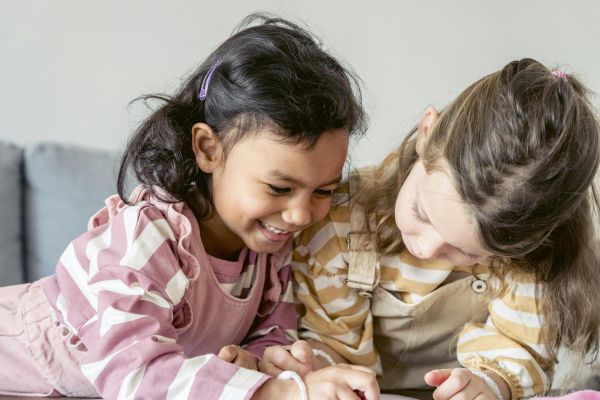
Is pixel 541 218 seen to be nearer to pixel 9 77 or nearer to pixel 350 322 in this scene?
pixel 350 322

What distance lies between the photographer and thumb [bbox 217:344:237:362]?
915 mm

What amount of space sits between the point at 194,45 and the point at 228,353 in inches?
31.2

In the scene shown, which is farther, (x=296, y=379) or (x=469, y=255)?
(x=469, y=255)

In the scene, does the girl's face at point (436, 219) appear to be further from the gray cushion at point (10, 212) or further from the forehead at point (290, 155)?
the gray cushion at point (10, 212)

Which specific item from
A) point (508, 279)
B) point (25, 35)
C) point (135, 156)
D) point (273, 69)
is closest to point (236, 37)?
point (273, 69)

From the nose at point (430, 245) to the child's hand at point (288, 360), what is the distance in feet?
0.61

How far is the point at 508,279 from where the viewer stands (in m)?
1.09

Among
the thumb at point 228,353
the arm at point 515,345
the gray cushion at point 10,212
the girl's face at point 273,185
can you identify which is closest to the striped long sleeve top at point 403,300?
the arm at point 515,345

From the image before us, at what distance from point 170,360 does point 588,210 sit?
0.56 metres

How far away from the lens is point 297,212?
96 cm

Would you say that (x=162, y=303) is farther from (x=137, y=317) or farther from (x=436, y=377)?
(x=436, y=377)

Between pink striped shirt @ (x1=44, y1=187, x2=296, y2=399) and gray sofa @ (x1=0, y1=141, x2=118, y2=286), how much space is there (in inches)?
12.8

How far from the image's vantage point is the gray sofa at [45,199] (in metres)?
1.38

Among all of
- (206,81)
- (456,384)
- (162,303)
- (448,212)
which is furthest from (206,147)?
(456,384)
